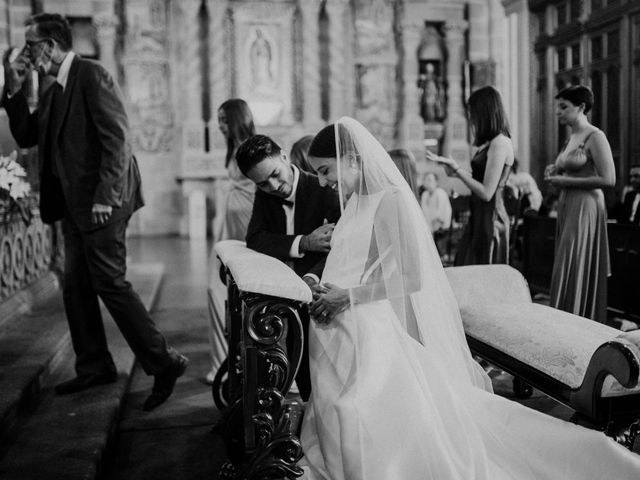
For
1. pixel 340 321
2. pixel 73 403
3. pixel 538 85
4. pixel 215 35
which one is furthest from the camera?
pixel 215 35

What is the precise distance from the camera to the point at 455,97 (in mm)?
15914

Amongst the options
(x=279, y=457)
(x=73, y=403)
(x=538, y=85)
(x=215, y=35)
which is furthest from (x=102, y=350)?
(x=215, y=35)

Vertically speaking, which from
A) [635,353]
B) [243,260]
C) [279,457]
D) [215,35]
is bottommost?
[279,457]

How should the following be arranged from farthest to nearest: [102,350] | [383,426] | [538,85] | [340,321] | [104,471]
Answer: [538,85]
[102,350]
[104,471]
[340,321]
[383,426]

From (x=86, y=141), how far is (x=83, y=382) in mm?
1188

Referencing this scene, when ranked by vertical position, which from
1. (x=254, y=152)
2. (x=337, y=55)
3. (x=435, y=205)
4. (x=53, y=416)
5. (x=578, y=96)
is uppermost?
(x=337, y=55)

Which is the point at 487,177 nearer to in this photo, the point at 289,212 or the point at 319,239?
the point at 289,212

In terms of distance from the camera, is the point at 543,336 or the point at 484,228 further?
the point at 484,228

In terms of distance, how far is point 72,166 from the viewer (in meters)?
3.46

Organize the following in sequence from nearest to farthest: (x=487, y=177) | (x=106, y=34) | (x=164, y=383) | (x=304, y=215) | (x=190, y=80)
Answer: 1. (x=304, y=215)
2. (x=164, y=383)
3. (x=487, y=177)
4. (x=106, y=34)
5. (x=190, y=80)

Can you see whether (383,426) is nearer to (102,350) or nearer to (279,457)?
(279,457)

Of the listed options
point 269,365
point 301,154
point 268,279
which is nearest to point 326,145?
point 268,279

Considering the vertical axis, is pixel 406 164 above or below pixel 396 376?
above

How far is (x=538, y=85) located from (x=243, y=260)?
9.33 meters
